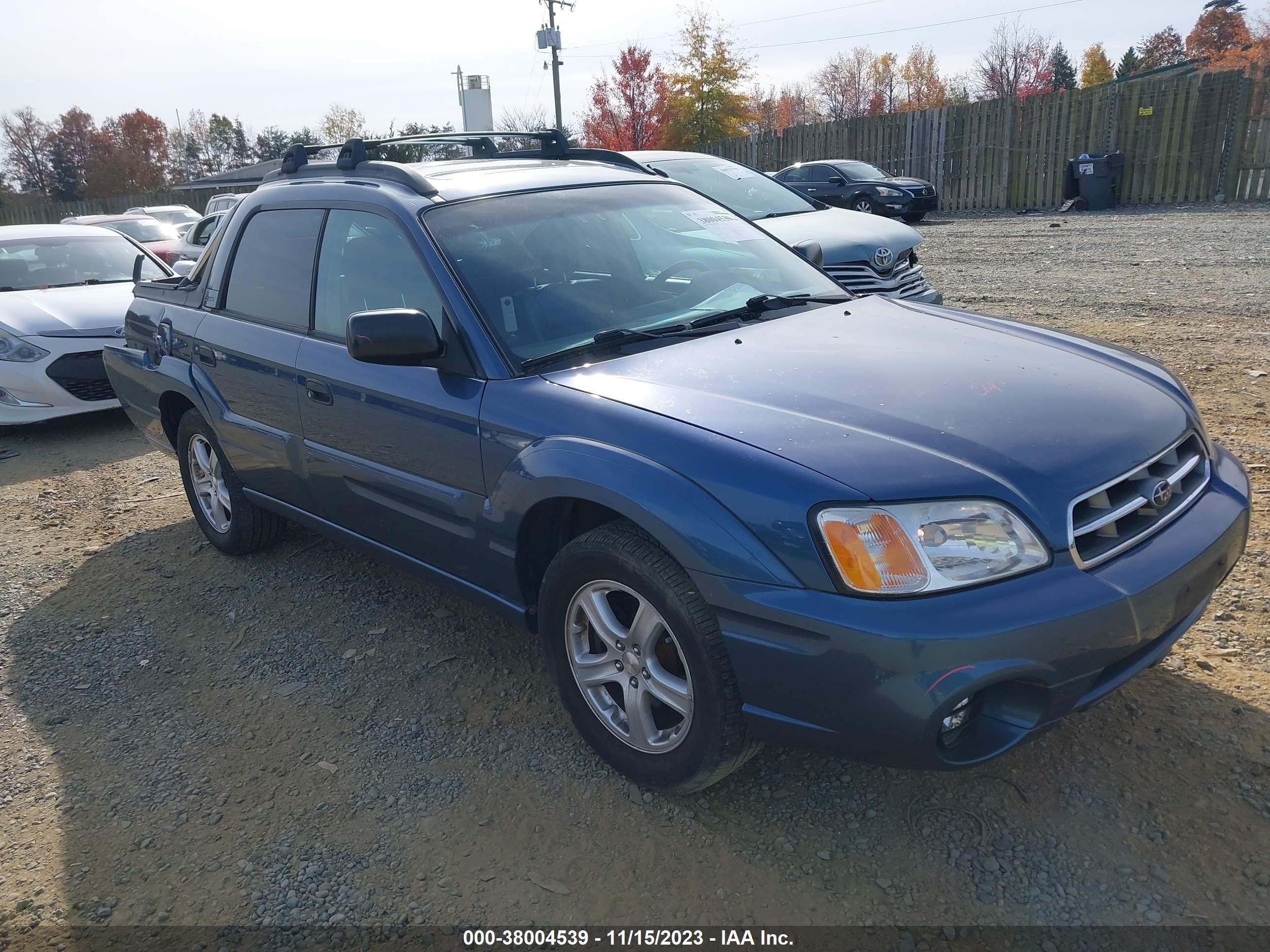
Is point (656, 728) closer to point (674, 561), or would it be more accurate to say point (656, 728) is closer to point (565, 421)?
point (674, 561)

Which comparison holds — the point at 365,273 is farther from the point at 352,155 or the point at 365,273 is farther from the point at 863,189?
the point at 863,189

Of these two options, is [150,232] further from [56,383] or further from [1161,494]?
[1161,494]

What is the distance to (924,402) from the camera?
256 cm

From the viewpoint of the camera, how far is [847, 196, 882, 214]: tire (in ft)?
64.8

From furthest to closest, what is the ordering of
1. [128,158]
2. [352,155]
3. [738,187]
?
[128,158] → [738,187] → [352,155]

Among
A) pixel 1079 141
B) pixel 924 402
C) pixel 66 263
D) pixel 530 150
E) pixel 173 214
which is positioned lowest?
pixel 924 402

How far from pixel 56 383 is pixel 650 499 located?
657 centimetres

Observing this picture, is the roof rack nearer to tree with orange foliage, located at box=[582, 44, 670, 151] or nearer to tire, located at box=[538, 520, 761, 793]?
tire, located at box=[538, 520, 761, 793]

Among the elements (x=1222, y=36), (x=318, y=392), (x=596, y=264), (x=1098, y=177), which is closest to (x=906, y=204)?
(x=1098, y=177)

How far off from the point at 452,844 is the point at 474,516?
100cm

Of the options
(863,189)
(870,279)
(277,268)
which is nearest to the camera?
(277,268)

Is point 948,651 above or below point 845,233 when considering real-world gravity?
below

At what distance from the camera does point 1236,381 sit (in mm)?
5996

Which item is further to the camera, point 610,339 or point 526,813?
point 610,339
